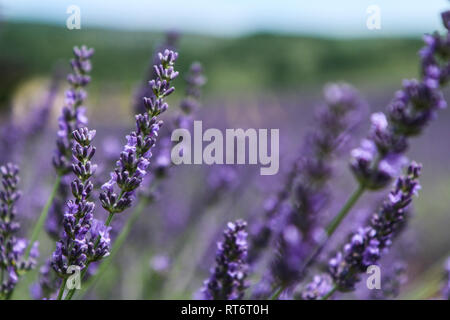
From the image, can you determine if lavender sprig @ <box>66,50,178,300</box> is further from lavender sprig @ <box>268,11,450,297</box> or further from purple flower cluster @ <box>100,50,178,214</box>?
lavender sprig @ <box>268,11,450,297</box>

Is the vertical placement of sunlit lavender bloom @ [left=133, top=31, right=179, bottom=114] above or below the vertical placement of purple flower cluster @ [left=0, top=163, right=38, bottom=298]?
above

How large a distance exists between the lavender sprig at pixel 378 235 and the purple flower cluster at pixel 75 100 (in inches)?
28.0

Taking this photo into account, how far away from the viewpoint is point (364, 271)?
43.0 inches

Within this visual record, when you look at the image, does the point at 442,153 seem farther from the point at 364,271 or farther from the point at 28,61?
the point at 28,61

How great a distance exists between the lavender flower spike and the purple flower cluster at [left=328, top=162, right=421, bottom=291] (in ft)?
0.80

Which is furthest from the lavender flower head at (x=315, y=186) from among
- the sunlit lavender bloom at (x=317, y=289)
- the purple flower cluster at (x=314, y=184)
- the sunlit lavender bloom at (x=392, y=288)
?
the sunlit lavender bloom at (x=392, y=288)

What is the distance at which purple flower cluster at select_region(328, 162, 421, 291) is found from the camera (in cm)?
107

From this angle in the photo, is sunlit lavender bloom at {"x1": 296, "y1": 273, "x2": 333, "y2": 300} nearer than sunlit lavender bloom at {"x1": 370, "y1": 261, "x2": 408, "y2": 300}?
Yes

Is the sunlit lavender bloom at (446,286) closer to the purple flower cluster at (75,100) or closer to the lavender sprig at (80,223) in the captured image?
the lavender sprig at (80,223)

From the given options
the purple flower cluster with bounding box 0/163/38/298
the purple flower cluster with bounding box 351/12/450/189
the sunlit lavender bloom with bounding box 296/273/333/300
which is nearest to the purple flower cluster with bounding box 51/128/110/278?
the purple flower cluster with bounding box 0/163/38/298

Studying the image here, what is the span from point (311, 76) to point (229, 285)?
9.10m

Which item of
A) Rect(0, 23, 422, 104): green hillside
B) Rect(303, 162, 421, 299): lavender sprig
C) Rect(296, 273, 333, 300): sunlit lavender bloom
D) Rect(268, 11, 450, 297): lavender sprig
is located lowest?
Rect(296, 273, 333, 300): sunlit lavender bloom

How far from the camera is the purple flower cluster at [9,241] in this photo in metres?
1.07
